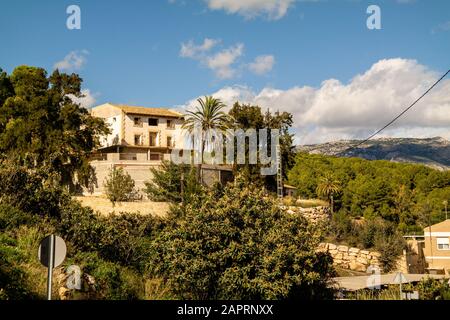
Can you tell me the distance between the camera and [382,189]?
230 ft

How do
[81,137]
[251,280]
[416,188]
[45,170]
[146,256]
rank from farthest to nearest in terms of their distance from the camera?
[416,188] < [81,137] < [45,170] < [146,256] < [251,280]

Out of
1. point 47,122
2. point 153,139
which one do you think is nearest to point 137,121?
point 153,139

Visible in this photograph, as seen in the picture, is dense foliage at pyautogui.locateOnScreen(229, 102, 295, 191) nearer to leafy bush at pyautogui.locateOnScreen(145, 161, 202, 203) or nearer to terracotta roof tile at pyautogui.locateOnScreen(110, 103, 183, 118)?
leafy bush at pyautogui.locateOnScreen(145, 161, 202, 203)

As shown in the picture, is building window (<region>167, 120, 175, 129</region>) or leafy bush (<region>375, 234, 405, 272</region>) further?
building window (<region>167, 120, 175, 129</region>)

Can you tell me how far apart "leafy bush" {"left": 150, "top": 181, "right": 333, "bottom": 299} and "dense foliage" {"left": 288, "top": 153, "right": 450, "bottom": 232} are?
45914mm

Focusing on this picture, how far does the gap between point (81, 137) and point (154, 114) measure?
694 inches

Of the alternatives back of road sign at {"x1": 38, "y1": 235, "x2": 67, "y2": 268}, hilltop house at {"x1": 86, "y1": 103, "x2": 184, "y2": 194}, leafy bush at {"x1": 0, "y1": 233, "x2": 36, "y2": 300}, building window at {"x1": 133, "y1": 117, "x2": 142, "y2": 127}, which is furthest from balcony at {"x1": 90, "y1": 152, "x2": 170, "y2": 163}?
back of road sign at {"x1": 38, "y1": 235, "x2": 67, "y2": 268}

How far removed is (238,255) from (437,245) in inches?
1673

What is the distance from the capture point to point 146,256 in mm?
21969

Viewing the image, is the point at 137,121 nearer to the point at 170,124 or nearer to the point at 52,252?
the point at 170,124

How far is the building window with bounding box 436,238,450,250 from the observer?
54.2 metres

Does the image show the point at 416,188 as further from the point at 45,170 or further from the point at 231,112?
the point at 45,170

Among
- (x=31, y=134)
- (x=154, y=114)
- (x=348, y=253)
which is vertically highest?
(x=154, y=114)
